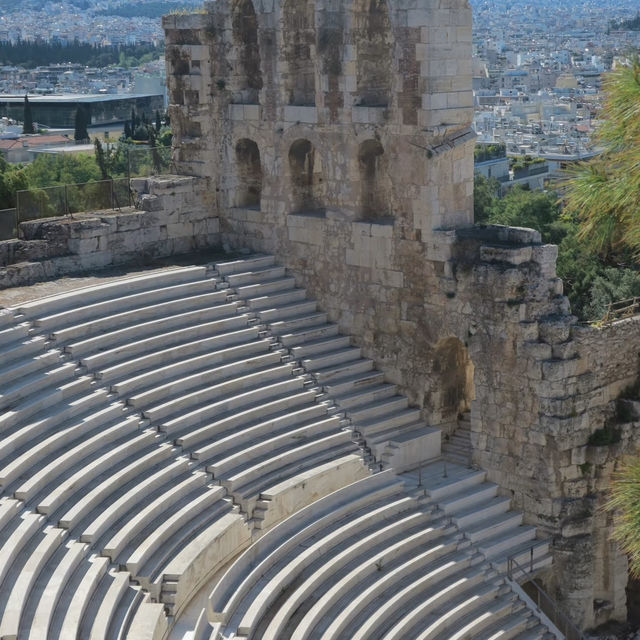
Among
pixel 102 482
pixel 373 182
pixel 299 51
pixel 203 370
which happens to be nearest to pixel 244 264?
pixel 373 182

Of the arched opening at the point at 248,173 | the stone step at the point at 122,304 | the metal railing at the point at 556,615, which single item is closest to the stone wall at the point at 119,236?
the arched opening at the point at 248,173

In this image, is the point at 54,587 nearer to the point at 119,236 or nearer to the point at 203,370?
the point at 203,370

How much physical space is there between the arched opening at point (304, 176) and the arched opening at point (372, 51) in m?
1.83

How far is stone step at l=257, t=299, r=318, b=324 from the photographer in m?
23.3

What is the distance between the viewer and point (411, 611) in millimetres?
19141

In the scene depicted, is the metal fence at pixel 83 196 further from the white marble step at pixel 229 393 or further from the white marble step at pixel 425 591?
the white marble step at pixel 425 591

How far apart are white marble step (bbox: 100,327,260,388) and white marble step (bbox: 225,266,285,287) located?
1.25m

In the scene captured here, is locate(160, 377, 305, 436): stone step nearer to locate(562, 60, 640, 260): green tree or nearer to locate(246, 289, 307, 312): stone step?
locate(246, 289, 307, 312): stone step

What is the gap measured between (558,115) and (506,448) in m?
109

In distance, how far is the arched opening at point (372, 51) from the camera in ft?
75.9

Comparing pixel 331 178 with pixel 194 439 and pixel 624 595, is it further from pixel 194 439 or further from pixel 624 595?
pixel 624 595

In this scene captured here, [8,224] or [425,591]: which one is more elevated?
[8,224]

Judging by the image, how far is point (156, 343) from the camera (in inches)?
848

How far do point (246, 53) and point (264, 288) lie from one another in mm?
4924
